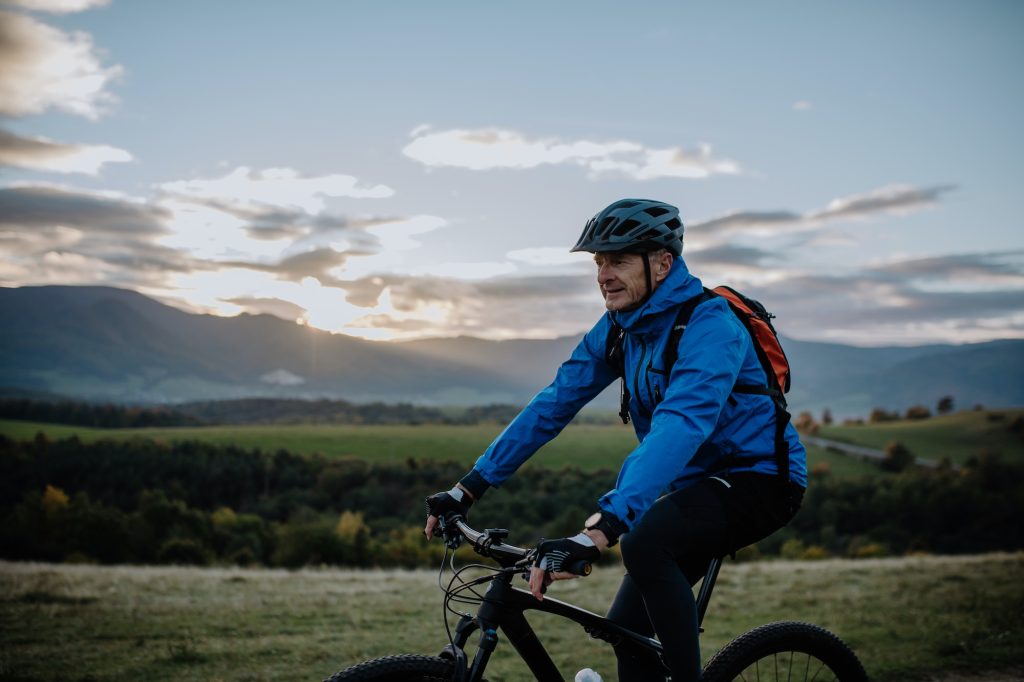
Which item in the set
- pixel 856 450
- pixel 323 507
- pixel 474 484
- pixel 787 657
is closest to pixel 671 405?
pixel 474 484

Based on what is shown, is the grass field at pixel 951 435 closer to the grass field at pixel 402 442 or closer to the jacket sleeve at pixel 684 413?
the grass field at pixel 402 442

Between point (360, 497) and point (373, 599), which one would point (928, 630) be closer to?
point (373, 599)

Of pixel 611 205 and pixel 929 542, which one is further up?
pixel 611 205

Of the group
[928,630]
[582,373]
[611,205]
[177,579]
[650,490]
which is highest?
[611,205]

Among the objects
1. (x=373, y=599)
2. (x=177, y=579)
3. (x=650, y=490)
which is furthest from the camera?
(x=177, y=579)

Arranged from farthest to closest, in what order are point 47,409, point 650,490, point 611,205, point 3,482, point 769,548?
point 47,409 < point 3,482 < point 769,548 < point 611,205 < point 650,490

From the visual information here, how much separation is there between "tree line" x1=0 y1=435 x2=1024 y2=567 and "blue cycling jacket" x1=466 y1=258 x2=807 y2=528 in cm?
3923

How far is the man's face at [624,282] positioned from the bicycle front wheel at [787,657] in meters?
1.72

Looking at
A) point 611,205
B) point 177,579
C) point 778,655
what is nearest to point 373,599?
point 177,579

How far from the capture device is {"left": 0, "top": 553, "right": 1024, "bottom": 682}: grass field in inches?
314

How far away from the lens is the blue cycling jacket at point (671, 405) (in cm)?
301

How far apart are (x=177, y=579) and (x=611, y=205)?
15509 millimetres

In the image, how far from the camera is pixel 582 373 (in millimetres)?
3752

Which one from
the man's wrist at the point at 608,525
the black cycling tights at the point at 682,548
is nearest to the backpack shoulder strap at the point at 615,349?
the black cycling tights at the point at 682,548
